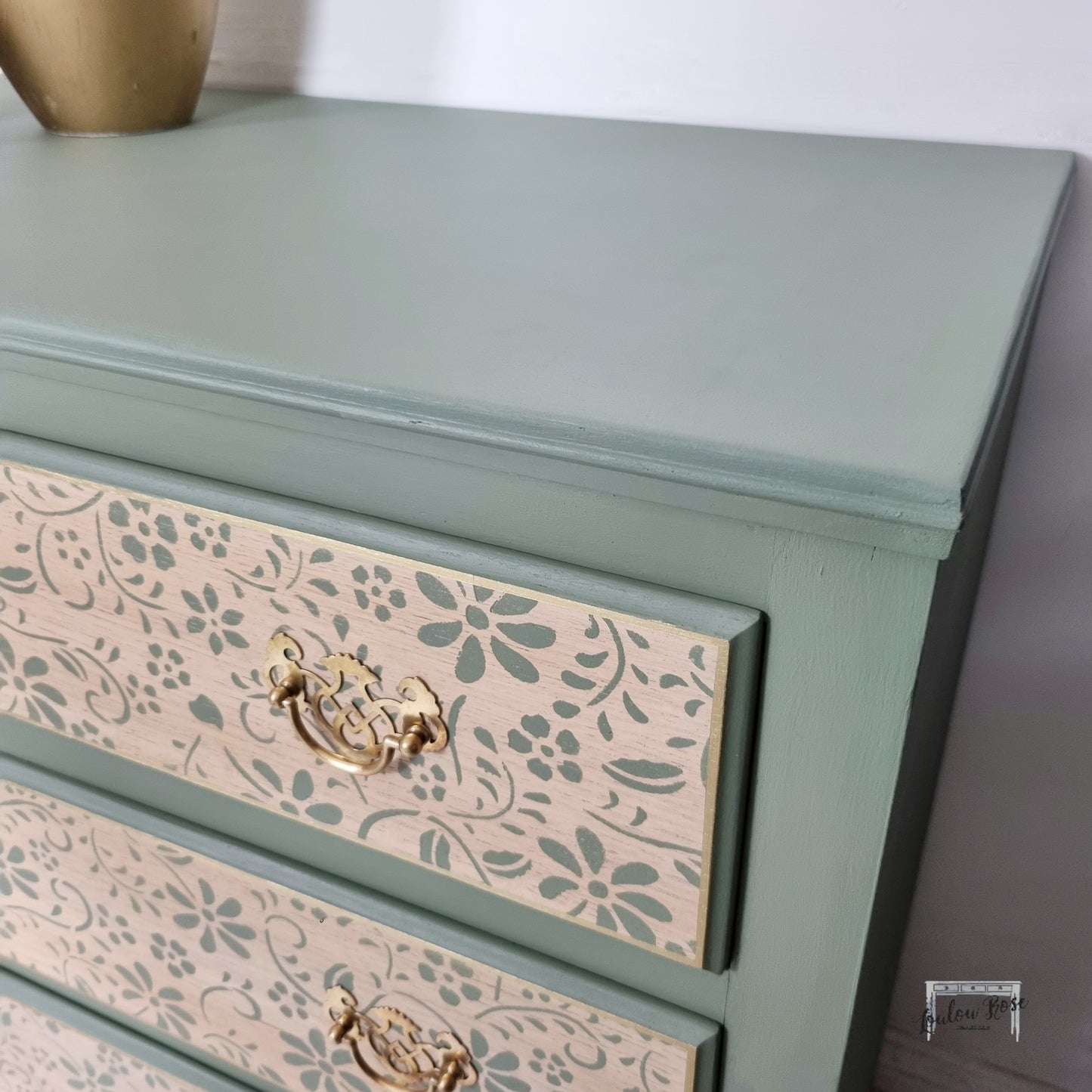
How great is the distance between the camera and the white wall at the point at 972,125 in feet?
2.17

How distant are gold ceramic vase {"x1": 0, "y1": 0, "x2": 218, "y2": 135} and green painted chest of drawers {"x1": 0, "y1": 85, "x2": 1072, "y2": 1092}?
9cm

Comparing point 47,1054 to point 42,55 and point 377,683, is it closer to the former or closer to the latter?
point 377,683

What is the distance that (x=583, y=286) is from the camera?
455mm

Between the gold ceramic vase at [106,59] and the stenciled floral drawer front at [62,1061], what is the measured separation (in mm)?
602

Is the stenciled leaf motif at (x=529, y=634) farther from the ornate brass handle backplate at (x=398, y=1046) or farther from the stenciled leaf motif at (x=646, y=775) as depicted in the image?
the ornate brass handle backplate at (x=398, y=1046)

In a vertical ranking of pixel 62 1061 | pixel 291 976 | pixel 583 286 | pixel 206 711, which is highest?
pixel 583 286

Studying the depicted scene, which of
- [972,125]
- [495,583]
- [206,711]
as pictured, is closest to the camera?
[495,583]

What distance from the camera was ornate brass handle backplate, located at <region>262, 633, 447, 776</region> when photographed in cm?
45

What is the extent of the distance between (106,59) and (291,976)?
0.58 m

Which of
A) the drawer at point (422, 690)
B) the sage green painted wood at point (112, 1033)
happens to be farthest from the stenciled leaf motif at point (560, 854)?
the sage green painted wood at point (112, 1033)

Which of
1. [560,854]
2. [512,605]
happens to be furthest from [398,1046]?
[512,605]

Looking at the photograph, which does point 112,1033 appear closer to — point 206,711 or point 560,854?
point 206,711

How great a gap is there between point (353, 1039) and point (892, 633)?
383mm

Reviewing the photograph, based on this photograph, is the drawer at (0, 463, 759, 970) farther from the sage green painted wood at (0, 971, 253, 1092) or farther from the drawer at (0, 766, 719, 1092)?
the sage green painted wood at (0, 971, 253, 1092)
